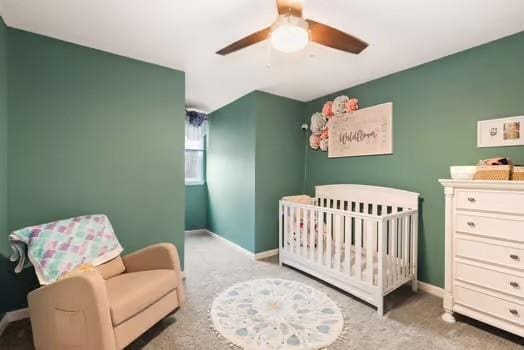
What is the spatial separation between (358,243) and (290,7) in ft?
6.07

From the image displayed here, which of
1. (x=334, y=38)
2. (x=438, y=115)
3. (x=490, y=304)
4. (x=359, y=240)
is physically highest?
(x=334, y=38)

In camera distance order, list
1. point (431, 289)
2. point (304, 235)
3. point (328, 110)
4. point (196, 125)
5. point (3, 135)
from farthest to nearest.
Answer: point (196, 125) → point (328, 110) → point (304, 235) → point (431, 289) → point (3, 135)

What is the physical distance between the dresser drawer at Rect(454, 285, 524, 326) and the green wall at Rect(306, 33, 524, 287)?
51 centimetres

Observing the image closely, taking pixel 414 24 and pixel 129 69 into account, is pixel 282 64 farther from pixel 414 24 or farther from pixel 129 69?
pixel 129 69

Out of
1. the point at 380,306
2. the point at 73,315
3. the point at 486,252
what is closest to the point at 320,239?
the point at 380,306

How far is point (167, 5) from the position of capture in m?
1.66

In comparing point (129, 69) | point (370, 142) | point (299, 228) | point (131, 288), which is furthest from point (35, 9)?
point (370, 142)

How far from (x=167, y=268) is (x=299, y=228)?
1521 millimetres

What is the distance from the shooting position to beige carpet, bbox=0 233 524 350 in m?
1.72

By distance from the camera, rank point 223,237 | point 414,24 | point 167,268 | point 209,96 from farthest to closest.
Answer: point 223,237 < point 209,96 < point 167,268 < point 414,24

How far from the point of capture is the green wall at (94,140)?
2.01 meters

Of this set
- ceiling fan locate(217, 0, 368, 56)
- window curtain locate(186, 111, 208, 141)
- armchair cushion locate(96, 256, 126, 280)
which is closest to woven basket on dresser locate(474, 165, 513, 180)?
ceiling fan locate(217, 0, 368, 56)

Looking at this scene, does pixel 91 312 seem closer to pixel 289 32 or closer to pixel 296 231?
pixel 289 32

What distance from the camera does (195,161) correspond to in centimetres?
481
